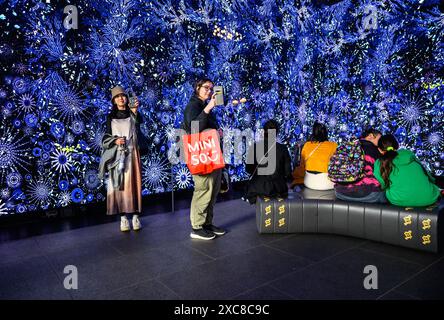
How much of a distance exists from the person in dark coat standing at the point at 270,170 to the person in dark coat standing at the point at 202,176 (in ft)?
1.58

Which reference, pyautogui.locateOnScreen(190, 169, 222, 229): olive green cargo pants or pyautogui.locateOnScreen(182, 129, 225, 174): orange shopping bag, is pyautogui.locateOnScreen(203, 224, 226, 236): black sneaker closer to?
pyautogui.locateOnScreen(190, 169, 222, 229): olive green cargo pants

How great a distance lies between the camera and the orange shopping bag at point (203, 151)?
2.70 m

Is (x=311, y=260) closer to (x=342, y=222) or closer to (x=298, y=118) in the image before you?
(x=342, y=222)

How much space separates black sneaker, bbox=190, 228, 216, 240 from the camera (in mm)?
2977

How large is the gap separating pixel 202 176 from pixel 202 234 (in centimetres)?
62

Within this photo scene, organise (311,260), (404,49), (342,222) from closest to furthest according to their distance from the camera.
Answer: (311,260) < (342,222) < (404,49)

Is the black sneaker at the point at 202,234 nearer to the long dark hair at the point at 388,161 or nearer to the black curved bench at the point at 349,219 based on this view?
the black curved bench at the point at 349,219

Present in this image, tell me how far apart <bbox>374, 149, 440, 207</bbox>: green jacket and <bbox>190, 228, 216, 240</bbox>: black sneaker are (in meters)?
1.76

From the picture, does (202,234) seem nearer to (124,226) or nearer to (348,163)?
(124,226)

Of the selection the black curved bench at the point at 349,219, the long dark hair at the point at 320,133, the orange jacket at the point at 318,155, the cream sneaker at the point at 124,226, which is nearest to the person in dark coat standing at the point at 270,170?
the black curved bench at the point at 349,219

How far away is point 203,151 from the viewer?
8.89 ft
